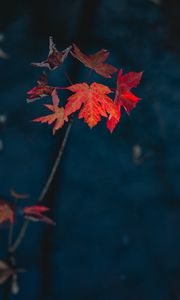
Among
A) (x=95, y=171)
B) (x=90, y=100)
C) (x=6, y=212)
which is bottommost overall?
(x=6, y=212)

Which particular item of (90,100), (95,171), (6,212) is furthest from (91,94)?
(95,171)

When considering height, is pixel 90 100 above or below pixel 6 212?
above

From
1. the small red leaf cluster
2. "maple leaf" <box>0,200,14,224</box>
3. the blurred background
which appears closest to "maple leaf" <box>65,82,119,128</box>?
the small red leaf cluster

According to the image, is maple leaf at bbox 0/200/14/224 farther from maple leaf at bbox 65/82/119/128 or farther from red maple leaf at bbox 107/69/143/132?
red maple leaf at bbox 107/69/143/132

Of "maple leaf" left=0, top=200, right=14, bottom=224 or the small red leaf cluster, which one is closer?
the small red leaf cluster

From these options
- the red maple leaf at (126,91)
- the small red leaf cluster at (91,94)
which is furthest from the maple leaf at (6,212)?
the red maple leaf at (126,91)

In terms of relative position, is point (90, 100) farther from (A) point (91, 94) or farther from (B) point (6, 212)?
(B) point (6, 212)

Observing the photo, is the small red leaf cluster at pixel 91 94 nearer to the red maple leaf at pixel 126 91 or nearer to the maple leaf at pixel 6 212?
the red maple leaf at pixel 126 91

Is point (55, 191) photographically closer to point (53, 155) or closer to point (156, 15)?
point (53, 155)

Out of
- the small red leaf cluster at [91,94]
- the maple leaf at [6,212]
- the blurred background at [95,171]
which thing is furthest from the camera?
the blurred background at [95,171]
